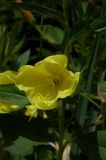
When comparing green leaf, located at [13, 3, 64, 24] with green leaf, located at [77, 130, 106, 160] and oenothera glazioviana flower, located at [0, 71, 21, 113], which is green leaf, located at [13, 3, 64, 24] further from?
green leaf, located at [77, 130, 106, 160]

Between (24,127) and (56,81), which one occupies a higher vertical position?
(56,81)

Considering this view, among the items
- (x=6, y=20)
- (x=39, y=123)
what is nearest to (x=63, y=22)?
(x=39, y=123)

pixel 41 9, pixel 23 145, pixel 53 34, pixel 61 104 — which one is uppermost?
pixel 41 9

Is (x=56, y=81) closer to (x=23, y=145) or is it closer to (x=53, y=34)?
(x=53, y=34)

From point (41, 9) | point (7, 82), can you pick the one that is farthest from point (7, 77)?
point (41, 9)

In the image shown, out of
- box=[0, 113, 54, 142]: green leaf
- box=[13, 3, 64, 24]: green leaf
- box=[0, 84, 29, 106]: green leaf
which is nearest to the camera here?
box=[13, 3, 64, 24]: green leaf

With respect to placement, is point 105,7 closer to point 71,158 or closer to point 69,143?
point 69,143

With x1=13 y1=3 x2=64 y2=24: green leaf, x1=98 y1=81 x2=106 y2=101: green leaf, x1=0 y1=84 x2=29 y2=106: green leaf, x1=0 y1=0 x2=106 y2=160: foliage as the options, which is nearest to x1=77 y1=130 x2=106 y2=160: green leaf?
x1=0 y1=0 x2=106 y2=160: foliage
